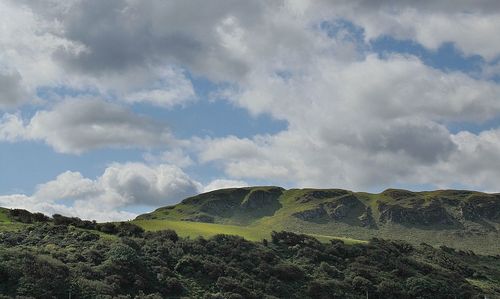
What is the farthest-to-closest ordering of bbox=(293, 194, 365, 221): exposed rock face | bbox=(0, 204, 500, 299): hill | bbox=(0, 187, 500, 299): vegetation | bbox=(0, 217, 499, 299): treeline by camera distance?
bbox=(293, 194, 365, 221): exposed rock face, bbox=(0, 187, 500, 299): vegetation, bbox=(0, 204, 500, 299): hill, bbox=(0, 217, 499, 299): treeline

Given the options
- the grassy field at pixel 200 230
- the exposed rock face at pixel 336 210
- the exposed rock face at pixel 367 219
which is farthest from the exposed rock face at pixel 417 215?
the grassy field at pixel 200 230

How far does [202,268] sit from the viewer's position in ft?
149

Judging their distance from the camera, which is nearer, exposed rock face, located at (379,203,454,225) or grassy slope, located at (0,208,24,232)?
grassy slope, located at (0,208,24,232)

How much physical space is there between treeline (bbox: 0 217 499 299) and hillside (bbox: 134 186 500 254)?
66.5 meters

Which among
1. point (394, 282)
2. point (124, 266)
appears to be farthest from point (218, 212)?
point (124, 266)

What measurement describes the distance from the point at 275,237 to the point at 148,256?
20.2m

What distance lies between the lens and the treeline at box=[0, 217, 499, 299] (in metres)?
36.3

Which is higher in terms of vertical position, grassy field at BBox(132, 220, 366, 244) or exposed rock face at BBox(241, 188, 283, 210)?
exposed rock face at BBox(241, 188, 283, 210)

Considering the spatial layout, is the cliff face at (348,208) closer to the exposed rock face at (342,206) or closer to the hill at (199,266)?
the exposed rock face at (342,206)

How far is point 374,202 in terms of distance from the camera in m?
164

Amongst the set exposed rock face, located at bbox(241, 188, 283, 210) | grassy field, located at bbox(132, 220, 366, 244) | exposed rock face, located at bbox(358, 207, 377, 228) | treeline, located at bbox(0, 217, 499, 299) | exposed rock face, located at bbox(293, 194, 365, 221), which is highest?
exposed rock face, located at bbox(241, 188, 283, 210)

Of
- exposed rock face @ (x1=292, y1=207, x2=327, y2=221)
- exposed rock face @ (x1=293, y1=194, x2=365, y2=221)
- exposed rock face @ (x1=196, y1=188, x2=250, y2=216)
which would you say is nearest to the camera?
exposed rock face @ (x1=292, y1=207, x2=327, y2=221)

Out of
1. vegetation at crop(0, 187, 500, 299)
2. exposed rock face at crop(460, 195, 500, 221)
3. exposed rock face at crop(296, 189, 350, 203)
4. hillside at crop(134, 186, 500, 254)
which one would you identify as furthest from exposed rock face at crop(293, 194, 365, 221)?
vegetation at crop(0, 187, 500, 299)

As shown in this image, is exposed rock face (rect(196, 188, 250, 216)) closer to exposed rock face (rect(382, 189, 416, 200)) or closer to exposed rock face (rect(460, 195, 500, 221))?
exposed rock face (rect(382, 189, 416, 200))
